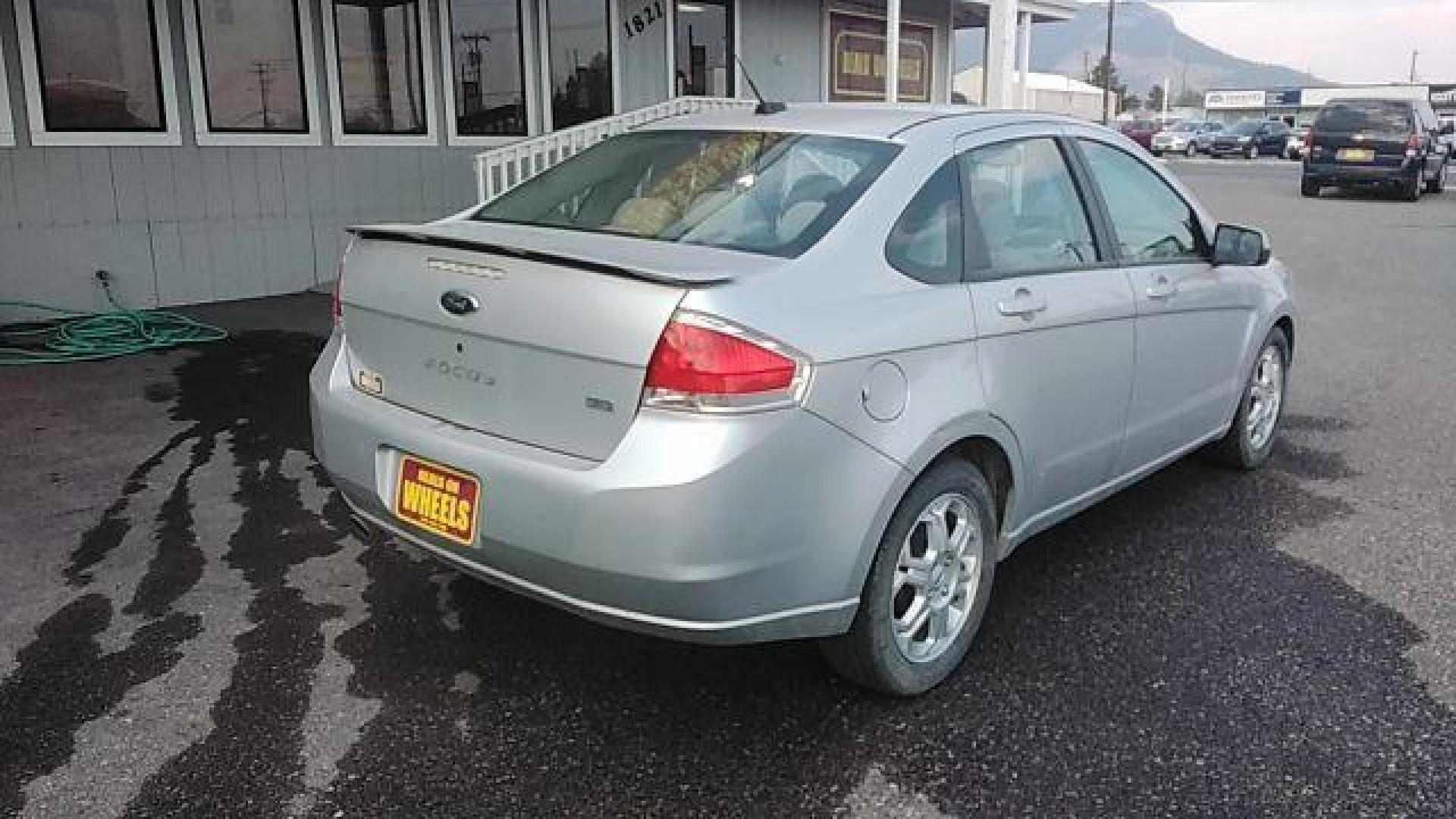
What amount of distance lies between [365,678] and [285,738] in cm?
33

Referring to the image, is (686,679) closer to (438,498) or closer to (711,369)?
(438,498)

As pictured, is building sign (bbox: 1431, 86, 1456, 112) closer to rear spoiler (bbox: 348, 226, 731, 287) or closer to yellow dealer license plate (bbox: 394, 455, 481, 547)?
rear spoiler (bbox: 348, 226, 731, 287)

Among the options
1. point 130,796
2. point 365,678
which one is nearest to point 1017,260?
point 365,678

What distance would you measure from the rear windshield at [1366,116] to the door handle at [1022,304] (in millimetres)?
21685

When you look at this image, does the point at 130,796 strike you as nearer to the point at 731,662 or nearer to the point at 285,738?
the point at 285,738

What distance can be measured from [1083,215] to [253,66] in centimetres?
761

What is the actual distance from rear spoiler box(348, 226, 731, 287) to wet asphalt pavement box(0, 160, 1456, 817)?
3.83ft

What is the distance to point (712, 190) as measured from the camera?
128 inches

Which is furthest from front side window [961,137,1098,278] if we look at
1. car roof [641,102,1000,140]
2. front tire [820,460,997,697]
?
front tire [820,460,997,697]

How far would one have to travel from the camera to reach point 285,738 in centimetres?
285

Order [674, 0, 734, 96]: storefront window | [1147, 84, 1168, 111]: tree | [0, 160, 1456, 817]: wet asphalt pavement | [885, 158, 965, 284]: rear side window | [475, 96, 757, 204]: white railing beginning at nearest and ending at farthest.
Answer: [0, 160, 1456, 817]: wet asphalt pavement < [885, 158, 965, 284]: rear side window < [475, 96, 757, 204]: white railing < [674, 0, 734, 96]: storefront window < [1147, 84, 1168, 111]: tree

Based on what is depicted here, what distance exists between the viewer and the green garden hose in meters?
7.34

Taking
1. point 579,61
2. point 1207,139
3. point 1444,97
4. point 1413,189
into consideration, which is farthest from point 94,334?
point 1444,97

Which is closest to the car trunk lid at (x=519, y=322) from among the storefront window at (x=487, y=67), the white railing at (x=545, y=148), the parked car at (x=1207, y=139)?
the white railing at (x=545, y=148)
